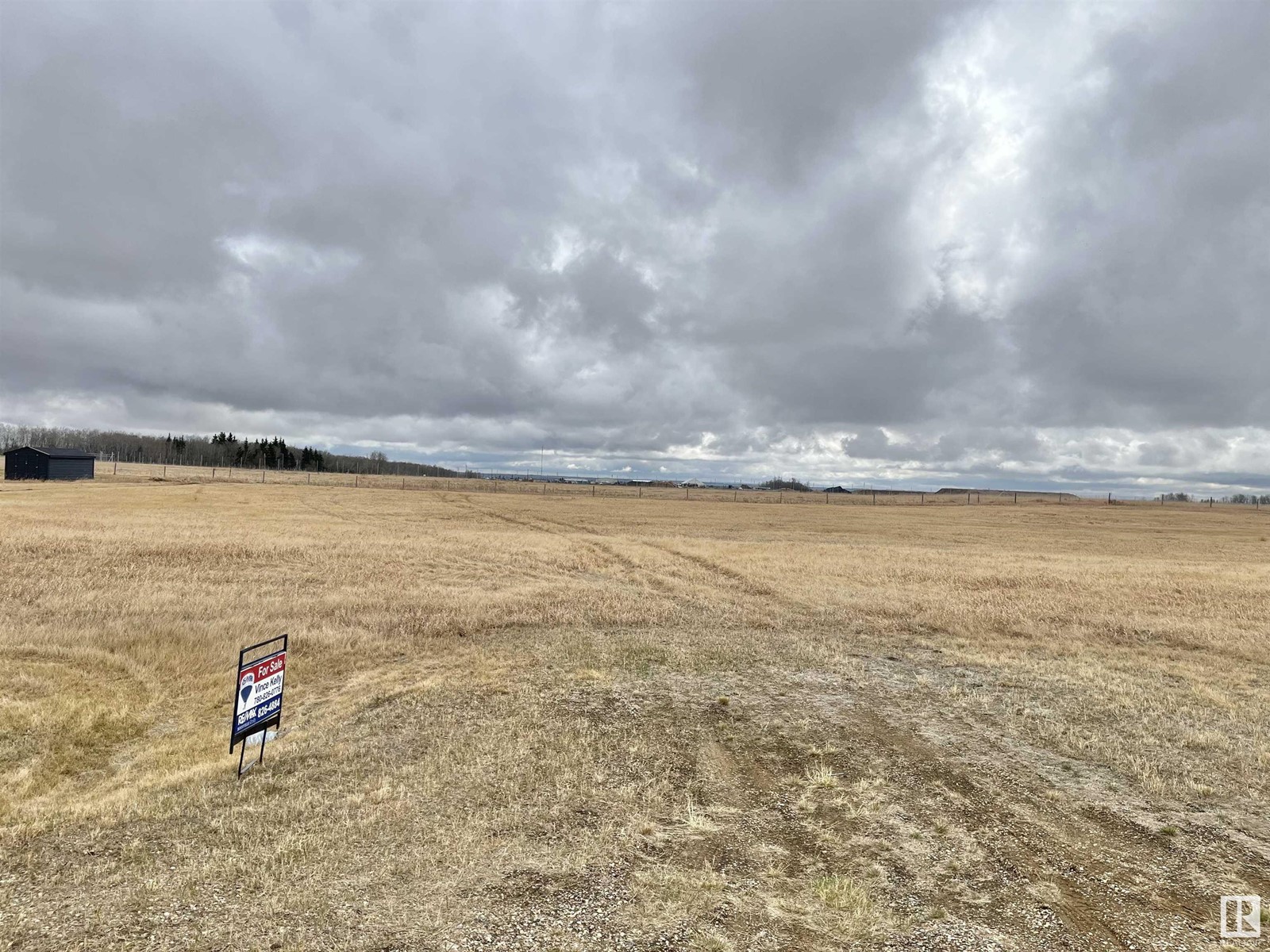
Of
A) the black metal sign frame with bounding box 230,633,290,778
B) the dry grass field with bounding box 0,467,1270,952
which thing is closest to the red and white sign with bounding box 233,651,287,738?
the black metal sign frame with bounding box 230,633,290,778

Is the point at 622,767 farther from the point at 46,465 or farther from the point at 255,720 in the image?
the point at 46,465

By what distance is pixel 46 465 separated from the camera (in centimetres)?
8206

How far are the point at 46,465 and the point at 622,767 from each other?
104008 millimetres

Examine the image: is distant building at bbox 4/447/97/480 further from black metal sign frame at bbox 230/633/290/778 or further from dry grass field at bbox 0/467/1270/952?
black metal sign frame at bbox 230/633/290/778

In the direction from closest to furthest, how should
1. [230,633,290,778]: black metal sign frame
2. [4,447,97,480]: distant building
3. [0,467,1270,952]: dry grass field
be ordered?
1. [0,467,1270,952]: dry grass field
2. [230,633,290,778]: black metal sign frame
3. [4,447,97,480]: distant building

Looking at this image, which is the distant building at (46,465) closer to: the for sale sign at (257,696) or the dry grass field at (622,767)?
the dry grass field at (622,767)

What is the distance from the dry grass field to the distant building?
79.0 meters

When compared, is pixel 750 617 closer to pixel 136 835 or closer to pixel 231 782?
pixel 231 782

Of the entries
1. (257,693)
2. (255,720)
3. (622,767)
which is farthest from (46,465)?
(622,767)

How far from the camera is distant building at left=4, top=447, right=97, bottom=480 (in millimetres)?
82131

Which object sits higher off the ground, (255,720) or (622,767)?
(255,720)

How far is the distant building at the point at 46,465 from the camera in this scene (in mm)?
82131

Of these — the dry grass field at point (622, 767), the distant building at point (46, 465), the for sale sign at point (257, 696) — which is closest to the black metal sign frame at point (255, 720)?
the for sale sign at point (257, 696)

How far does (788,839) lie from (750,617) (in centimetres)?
1317
